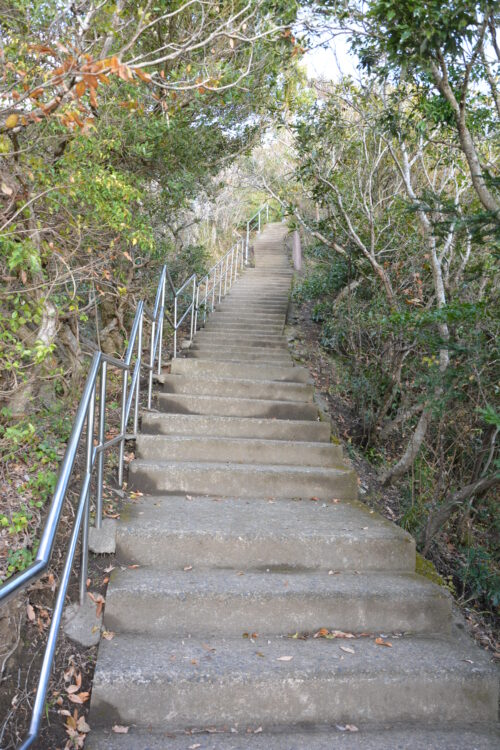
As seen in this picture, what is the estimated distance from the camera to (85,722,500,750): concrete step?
1.89m

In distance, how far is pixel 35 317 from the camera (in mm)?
3219

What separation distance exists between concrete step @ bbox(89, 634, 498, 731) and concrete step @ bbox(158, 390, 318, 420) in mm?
2375

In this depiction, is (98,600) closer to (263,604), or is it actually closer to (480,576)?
(263,604)

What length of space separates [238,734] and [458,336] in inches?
140

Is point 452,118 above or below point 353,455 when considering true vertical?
above

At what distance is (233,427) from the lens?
4.13 m

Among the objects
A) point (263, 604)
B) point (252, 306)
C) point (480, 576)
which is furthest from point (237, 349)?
point (263, 604)

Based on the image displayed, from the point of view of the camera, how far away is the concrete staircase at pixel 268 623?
6.64 feet

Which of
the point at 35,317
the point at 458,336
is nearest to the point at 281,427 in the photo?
the point at 458,336

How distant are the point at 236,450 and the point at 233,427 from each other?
0.34 metres

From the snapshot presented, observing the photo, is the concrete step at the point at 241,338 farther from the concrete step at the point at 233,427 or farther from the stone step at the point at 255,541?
the stone step at the point at 255,541

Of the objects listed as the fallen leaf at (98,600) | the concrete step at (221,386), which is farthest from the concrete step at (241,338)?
the fallen leaf at (98,600)

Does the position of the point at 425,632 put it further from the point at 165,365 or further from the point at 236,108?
the point at 236,108

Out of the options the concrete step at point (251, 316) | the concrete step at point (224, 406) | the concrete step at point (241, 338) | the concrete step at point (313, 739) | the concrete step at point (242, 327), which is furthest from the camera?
the concrete step at point (251, 316)
